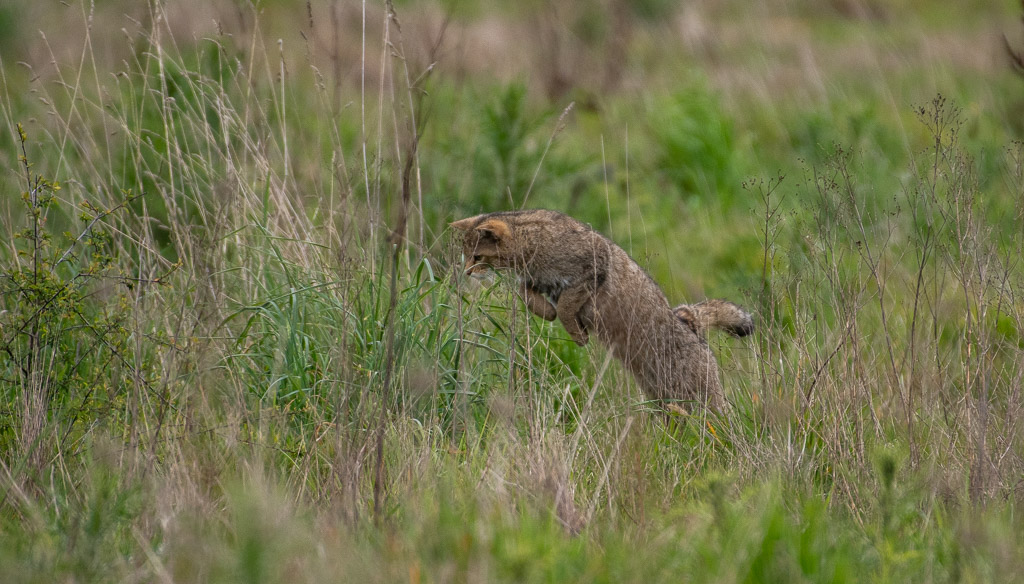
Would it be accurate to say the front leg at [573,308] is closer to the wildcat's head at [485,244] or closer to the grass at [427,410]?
the grass at [427,410]

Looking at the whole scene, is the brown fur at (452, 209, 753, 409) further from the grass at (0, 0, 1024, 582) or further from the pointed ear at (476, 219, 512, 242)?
the grass at (0, 0, 1024, 582)

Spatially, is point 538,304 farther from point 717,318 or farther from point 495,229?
point 717,318

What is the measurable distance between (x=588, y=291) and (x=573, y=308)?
0.40ft

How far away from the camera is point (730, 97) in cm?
1086

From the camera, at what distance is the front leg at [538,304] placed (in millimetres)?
4914

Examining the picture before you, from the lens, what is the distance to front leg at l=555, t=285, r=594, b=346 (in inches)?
193

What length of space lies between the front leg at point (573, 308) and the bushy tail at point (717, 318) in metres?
0.60

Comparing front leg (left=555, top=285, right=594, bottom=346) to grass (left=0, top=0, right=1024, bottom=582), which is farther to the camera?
front leg (left=555, top=285, right=594, bottom=346)

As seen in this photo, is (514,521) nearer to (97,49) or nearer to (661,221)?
(661,221)

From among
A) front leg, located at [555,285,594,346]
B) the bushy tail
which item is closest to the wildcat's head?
front leg, located at [555,285,594,346]

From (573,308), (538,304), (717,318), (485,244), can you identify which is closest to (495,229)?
(485,244)

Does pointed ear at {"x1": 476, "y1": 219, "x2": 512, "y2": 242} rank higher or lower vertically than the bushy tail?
higher

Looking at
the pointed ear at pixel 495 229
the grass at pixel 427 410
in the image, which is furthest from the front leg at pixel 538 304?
the pointed ear at pixel 495 229

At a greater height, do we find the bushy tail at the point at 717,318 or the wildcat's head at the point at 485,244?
the wildcat's head at the point at 485,244
